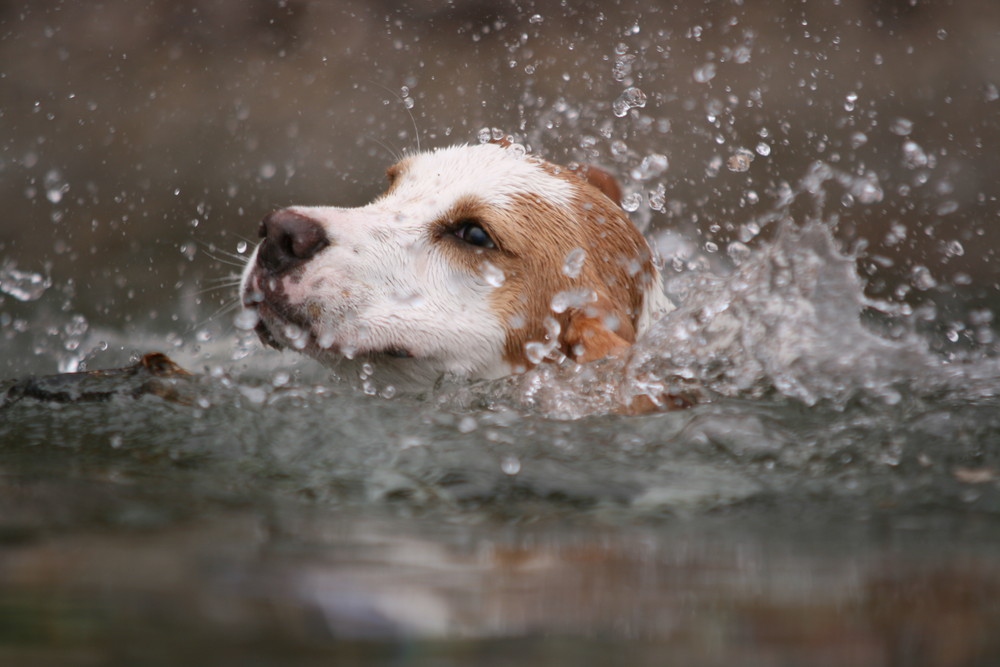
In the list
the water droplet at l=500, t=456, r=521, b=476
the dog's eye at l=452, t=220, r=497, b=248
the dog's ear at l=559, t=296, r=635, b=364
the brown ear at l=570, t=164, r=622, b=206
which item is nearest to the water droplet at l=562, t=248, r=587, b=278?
the dog's ear at l=559, t=296, r=635, b=364

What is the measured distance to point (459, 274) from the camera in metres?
2.95

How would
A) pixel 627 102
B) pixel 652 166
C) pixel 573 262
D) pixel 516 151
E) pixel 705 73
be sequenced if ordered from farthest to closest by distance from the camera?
pixel 705 73 < pixel 627 102 < pixel 652 166 < pixel 516 151 < pixel 573 262

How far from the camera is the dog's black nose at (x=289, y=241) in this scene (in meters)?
2.74

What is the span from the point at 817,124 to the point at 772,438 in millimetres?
4226

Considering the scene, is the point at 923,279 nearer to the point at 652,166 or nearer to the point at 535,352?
the point at 652,166

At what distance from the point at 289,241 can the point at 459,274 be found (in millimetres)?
494

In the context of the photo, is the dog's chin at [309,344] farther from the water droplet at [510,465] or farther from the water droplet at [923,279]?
the water droplet at [923,279]

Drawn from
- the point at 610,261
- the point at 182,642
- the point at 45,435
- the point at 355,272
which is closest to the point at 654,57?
the point at 610,261

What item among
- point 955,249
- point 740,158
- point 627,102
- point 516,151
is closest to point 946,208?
point 955,249

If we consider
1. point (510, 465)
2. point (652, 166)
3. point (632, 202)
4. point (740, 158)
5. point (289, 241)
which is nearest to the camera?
point (510, 465)

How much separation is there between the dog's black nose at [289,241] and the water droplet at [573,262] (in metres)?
0.71

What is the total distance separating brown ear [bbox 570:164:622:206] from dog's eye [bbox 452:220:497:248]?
0.79 m

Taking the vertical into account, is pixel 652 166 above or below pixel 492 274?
above

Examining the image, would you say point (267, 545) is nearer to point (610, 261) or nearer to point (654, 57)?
point (610, 261)
